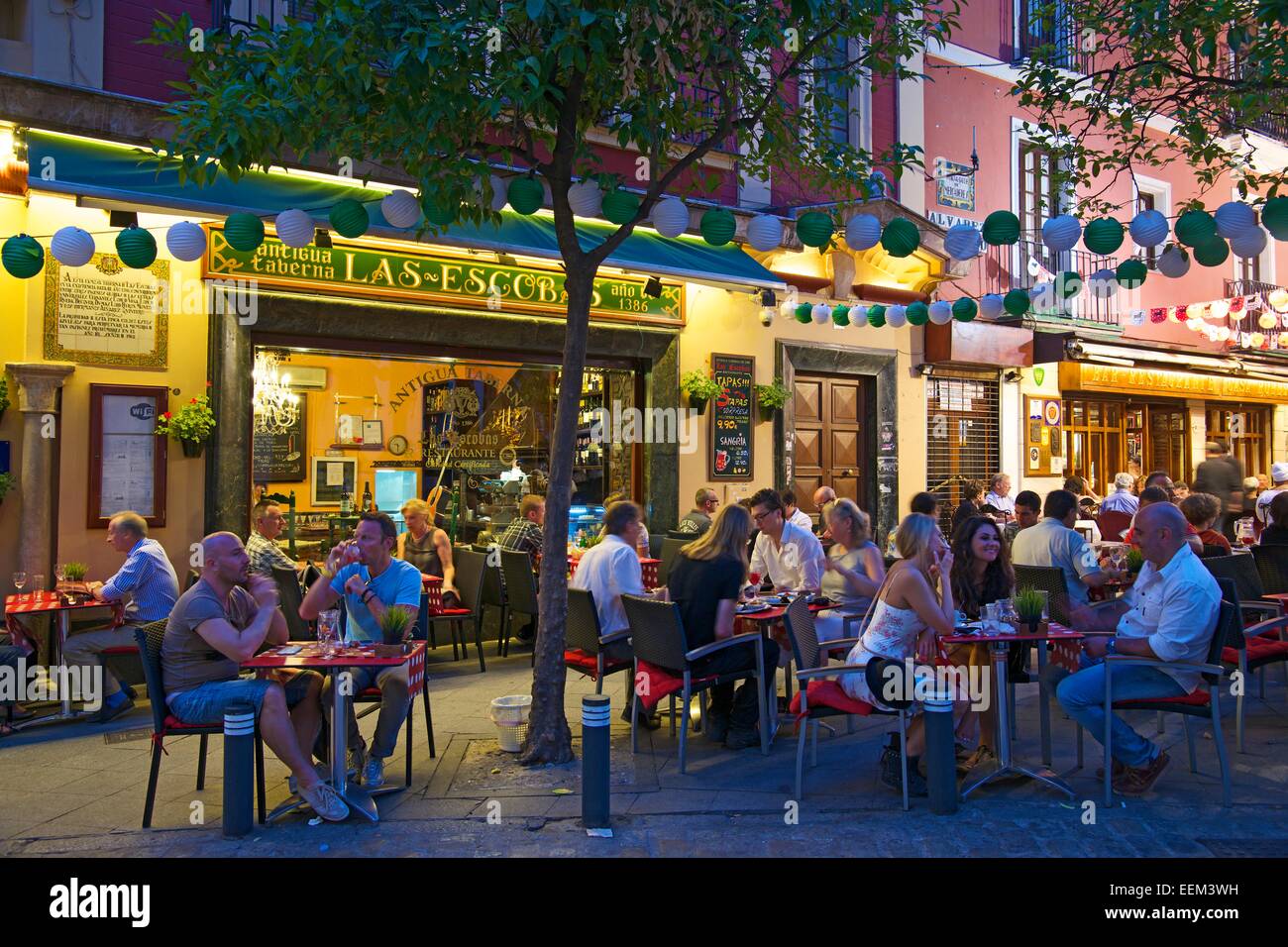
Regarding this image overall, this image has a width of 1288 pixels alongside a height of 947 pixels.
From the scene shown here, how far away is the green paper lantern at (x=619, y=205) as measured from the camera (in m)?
6.60

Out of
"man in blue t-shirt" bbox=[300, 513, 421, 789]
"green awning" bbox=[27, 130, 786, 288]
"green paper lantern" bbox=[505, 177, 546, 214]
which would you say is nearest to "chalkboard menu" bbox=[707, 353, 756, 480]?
"green awning" bbox=[27, 130, 786, 288]

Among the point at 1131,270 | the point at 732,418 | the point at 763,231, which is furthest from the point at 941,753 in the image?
the point at 732,418

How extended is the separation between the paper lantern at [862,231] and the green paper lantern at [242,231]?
12.9ft

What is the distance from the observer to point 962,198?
47.8ft

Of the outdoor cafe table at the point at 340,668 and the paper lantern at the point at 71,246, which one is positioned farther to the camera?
the paper lantern at the point at 71,246

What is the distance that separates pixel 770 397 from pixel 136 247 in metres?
7.34

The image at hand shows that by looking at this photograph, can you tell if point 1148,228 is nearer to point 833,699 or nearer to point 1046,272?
point 833,699

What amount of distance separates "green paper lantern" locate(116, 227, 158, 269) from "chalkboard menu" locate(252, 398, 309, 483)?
3551 mm

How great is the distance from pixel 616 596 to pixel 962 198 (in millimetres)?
10209

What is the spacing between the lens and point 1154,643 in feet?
17.0

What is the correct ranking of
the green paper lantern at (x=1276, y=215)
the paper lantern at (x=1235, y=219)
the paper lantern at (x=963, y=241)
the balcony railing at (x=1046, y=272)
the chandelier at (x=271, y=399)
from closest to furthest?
the green paper lantern at (x=1276, y=215)
the paper lantern at (x=1235, y=219)
the paper lantern at (x=963, y=241)
the chandelier at (x=271, y=399)
the balcony railing at (x=1046, y=272)

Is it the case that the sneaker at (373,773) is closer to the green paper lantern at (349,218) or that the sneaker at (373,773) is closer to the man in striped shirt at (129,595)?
the man in striped shirt at (129,595)

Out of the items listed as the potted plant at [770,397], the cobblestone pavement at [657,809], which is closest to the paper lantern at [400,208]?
the cobblestone pavement at [657,809]
